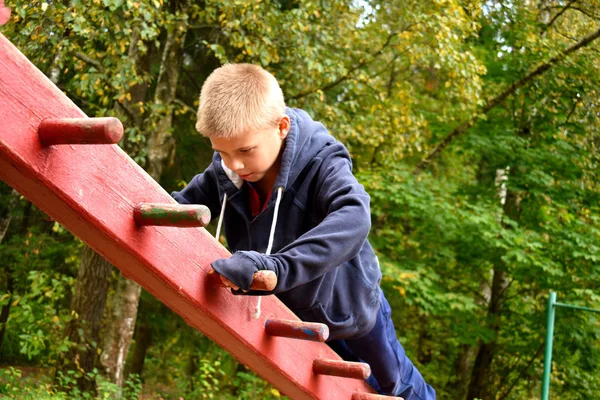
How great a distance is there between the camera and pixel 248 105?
7.30 feet

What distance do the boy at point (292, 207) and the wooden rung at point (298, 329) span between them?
0.20 metres

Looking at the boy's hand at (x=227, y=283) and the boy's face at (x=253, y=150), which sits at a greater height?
the boy's face at (x=253, y=150)

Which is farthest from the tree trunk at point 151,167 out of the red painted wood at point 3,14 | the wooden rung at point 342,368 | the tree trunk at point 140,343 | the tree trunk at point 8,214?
the red painted wood at point 3,14

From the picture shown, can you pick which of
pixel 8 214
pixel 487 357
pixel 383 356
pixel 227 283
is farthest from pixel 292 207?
pixel 487 357

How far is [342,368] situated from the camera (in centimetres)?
262

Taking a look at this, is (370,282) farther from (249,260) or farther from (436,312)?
(436,312)

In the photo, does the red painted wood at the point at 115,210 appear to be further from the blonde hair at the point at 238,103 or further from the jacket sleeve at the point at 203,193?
the jacket sleeve at the point at 203,193

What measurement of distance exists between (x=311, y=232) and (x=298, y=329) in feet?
1.21

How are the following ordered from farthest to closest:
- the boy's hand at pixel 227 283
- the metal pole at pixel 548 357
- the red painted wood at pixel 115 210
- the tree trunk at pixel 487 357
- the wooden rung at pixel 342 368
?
the tree trunk at pixel 487 357
the metal pole at pixel 548 357
the wooden rung at pixel 342 368
the boy's hand at pixel 227 283
the red painted wood at pixel 115 210

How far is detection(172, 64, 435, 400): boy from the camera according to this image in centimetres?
208

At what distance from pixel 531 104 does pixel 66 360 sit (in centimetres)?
763

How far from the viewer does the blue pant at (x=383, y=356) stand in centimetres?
298

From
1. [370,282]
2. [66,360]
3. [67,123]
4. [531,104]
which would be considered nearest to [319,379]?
[370,282]

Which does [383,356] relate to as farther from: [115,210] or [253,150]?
[115,210]
